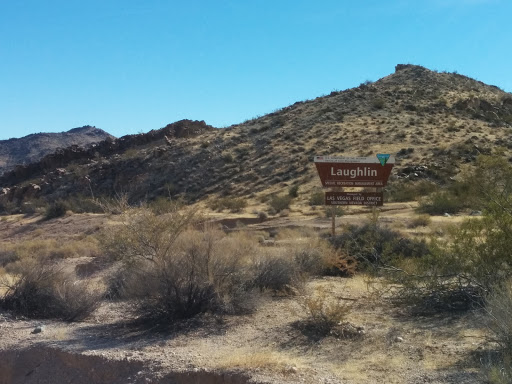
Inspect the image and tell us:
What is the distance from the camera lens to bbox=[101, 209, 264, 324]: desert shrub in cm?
1091

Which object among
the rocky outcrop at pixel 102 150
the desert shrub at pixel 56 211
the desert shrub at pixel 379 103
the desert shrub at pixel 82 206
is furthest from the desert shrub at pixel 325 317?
the rocky outcrop at pixel 102 150

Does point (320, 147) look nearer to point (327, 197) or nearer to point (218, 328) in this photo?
point (327, 197)

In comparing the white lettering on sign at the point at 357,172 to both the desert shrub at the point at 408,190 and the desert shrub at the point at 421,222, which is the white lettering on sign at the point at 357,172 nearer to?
the desert shrub at the point at 421,222

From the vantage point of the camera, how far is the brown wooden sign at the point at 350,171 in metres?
20.7

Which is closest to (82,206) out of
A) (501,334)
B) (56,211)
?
(56,211)

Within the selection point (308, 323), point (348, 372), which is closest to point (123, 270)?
point (308, 323)

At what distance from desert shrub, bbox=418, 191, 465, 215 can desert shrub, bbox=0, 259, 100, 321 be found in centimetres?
2040

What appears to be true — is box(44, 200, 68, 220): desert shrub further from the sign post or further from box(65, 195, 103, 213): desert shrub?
the sign post

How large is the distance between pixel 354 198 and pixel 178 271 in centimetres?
1096

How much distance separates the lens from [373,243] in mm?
14648

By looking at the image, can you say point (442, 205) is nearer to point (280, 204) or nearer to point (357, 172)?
point (357, 172)

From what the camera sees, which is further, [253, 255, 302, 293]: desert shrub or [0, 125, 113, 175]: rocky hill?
[0, 125, 113, 175]: rocky hill

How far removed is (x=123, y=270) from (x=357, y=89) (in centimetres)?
5976

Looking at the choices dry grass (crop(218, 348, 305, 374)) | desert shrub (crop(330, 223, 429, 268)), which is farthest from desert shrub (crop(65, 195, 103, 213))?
dry grass (crop(218, 348, 305, 374))
